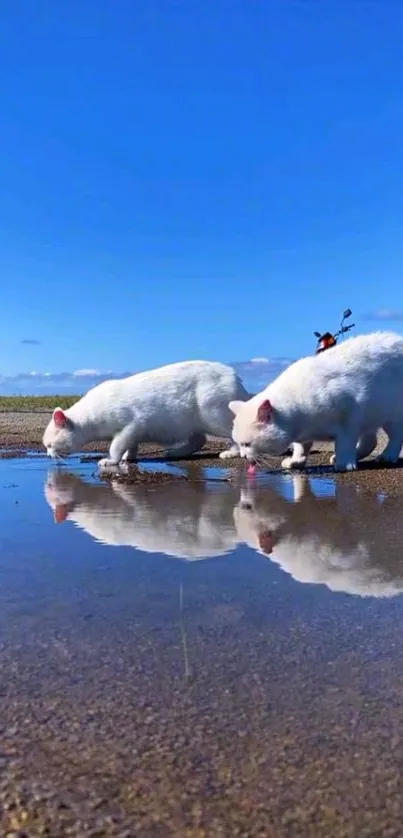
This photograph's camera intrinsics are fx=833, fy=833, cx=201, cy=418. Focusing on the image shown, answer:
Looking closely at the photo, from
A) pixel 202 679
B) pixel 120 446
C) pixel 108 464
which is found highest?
pixel 120 446

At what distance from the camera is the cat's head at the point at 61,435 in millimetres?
11477

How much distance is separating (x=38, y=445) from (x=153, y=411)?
10.4 feet

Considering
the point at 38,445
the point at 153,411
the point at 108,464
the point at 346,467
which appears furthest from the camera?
the point at 38,445

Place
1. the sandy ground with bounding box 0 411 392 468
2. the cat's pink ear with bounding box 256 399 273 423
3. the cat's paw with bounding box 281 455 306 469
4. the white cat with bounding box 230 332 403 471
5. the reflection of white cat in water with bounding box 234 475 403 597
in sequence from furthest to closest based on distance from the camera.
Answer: the sandy ground with bounding box 0 411 392 468 → the cat's paw with bounding box 281 455 306 469 → the white cat with bounding box 230 332 403 471 → the cat's pink ear with bounding box 256 399 273 423 → the reflection of white cat in water with bounding box 234 475 403 597

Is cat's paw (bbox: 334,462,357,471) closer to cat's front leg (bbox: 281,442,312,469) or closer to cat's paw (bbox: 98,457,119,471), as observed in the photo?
cat's front leg (bbox: 281,442,312,469)

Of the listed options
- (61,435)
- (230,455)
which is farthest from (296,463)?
(61,435)

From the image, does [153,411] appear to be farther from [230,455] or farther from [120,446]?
[230,455]

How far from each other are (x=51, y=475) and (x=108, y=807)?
7914 mm

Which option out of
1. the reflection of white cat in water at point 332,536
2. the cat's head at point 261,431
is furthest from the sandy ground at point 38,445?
the reflection of white cat in water at point 332,536

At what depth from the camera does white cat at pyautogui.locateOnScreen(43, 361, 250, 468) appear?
11.6 m

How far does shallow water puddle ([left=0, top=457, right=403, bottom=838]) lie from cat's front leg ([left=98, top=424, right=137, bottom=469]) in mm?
5397

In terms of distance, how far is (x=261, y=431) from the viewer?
30.5 feet

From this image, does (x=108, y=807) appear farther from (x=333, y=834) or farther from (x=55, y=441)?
(x=55, y=441)

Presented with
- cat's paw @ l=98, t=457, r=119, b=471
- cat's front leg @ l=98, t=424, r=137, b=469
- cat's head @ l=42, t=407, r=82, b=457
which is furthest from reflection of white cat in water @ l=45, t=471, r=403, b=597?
cat's head @ l=42, t=407, r=82, b=457
